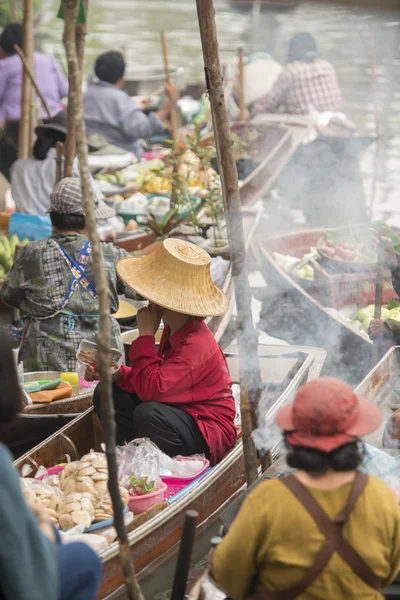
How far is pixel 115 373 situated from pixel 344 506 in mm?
1763

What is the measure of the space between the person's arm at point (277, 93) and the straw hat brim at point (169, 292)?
676 cm

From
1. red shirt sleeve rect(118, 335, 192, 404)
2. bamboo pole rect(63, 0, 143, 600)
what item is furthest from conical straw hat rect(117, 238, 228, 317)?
bamboo pole rect(63, 0, 143, 600)

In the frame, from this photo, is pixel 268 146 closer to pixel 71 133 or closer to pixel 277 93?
pixel 277 93

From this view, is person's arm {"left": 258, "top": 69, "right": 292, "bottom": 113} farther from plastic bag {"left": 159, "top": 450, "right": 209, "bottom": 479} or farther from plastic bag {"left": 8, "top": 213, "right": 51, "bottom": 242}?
plastic bag {"left": 159, "top": 450, "right": 209, "bottom": 479}

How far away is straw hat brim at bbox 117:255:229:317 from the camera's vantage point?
3422 millimetres

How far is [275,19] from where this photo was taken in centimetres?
2167

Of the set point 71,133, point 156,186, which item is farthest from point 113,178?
point 71,133

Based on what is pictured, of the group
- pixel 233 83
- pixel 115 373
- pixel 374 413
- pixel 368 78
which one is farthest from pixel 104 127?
pixel 368 78

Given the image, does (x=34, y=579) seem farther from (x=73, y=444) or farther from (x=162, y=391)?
(x=73, y=444)

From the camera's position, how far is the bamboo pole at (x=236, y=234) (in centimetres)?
303

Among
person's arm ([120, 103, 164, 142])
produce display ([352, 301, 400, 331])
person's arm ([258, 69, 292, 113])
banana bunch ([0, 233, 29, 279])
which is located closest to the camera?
produce display ([352, 301, 400, 331])

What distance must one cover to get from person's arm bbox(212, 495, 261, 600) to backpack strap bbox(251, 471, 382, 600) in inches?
4.4

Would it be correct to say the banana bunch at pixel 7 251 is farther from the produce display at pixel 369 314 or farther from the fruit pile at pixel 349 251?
the produce display at pixel 369 314

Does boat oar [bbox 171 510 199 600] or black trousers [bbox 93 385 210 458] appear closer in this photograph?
boat oar [bbox 171 510 199 600]
